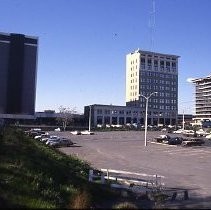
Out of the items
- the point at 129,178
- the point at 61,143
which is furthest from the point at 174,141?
the point at 129,178

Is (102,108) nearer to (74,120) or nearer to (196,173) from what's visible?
(74,120)

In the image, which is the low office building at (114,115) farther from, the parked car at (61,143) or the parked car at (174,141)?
the parked car at (61,143)

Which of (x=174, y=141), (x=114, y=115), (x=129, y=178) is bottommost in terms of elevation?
(x=129, y=178)

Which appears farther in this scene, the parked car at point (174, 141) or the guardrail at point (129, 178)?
the parked car at point (174, 141)

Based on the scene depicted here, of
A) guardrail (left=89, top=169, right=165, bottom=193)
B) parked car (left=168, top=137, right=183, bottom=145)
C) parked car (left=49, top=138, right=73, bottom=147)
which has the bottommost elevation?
guardrail (left=89, top=169, right=165, bottom=193)

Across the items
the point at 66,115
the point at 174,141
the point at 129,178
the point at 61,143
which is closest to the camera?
the point at 129,178

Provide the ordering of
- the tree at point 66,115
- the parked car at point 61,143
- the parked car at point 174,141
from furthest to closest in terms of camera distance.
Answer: the tree at point 66,115 → the parked car at point 174,141 → the parked car at point 61,143

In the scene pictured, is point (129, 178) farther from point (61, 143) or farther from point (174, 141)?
point (174, 141)

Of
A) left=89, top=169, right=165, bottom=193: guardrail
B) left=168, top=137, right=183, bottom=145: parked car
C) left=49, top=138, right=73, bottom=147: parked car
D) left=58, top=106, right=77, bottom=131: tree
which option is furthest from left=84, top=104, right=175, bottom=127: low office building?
left=89, top=169, right=165, bottom=193: guardrail

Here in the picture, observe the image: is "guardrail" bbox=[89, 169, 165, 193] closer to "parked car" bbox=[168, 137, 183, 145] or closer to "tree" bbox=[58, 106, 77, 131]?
"parked car" bbox=[168, 137, 183, 145]

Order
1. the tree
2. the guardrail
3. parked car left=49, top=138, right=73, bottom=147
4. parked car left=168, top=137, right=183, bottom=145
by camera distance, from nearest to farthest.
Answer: the guardrail
parked car left=49, top=138, right=73, bottom=147
parked car left=168, top=137, right=183, bottom=145
the tree

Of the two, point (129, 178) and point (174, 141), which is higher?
point (174, 141)

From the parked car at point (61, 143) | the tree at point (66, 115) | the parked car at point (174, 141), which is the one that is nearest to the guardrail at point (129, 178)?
the parked car at point (61, 143)

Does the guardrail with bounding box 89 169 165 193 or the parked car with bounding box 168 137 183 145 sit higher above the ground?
the parked car with bounding box 168 137 183 145
